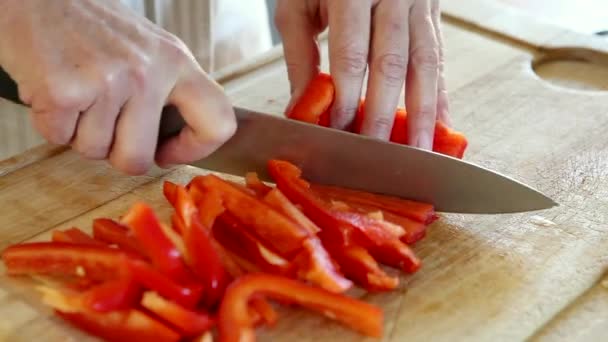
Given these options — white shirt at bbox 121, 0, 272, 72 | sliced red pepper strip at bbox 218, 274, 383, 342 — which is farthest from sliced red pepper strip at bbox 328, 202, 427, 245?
white shirt at bbox 121, 0, 272, 72

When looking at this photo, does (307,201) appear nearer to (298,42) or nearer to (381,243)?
(381,243)

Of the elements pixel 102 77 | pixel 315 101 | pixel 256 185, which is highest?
pixel 102 77

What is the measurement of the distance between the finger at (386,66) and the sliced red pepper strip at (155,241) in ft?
1.76

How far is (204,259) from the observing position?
55.7 inches

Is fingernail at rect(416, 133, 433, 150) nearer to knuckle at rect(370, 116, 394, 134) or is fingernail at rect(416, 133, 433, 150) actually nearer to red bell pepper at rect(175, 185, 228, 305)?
knuckle at rect(370, 116, 394, 134)

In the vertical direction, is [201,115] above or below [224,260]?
above

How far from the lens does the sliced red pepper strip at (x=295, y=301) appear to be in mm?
1363

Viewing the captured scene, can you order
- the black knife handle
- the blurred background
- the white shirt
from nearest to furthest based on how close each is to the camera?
the black knife handle, the blurred background, the white shirt

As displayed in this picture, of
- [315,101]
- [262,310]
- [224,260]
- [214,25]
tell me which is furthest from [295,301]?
[214,25]

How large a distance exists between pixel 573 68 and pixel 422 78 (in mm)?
700

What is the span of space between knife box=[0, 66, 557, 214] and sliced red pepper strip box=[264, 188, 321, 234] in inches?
5.0

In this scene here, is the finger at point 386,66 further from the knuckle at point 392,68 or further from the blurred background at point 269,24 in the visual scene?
the blurred background at point 269,24

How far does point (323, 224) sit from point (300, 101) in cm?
31

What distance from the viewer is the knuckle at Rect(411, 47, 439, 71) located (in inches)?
72.1
